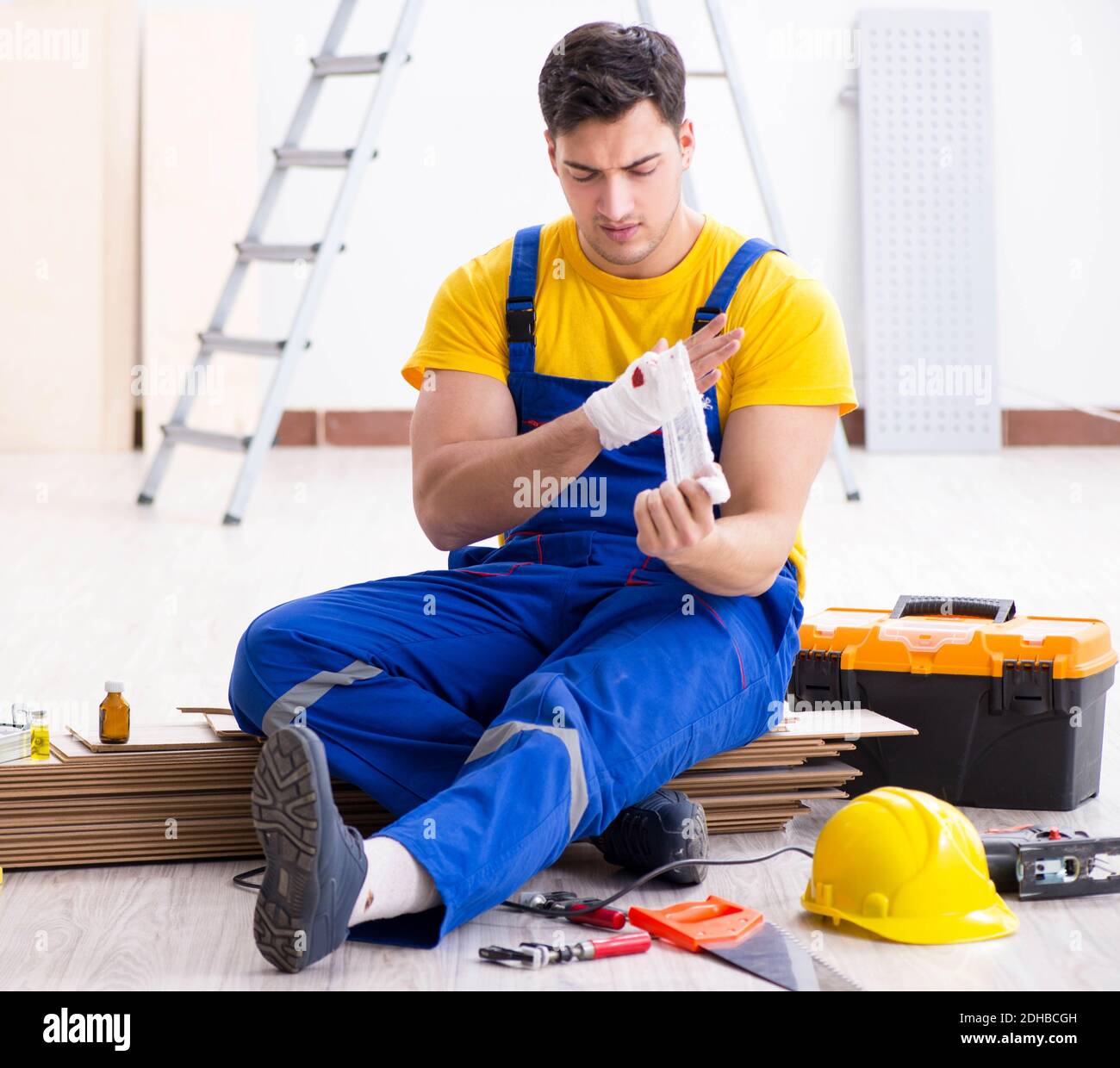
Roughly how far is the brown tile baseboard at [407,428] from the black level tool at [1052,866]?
458 cm

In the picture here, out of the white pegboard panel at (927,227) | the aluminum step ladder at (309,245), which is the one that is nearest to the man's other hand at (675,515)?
the aluminum step ladder at (309,245)

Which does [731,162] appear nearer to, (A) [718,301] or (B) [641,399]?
(A) [718,301]

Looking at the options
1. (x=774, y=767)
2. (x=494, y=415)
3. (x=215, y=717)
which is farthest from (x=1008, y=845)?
(x=215, y=717)

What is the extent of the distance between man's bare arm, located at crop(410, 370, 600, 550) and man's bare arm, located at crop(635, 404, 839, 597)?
190mm

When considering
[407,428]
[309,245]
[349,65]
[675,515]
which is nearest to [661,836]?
[675,515]

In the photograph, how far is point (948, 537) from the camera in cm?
436

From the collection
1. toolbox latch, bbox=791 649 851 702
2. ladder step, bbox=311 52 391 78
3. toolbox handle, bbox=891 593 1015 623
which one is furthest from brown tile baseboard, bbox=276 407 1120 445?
toolbox latch, bbox=791 649 851 702

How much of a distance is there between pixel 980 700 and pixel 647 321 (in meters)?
0.69

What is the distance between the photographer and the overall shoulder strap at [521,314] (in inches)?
81.7

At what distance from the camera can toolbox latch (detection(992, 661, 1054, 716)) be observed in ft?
6.91

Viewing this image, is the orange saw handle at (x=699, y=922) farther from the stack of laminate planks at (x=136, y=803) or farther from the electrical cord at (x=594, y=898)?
the stack of laminate planks at (x=136, y=803)

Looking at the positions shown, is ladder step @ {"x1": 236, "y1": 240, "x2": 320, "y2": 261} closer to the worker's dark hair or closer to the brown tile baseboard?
the brown tile baseboard

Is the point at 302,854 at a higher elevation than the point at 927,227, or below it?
below

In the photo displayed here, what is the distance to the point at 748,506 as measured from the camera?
6.29 ft
